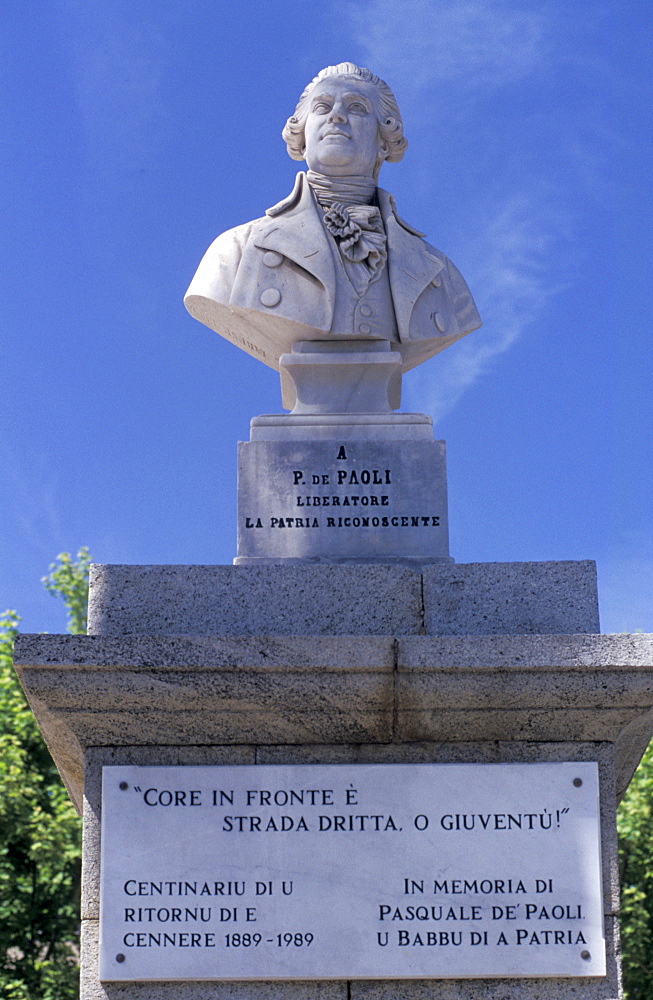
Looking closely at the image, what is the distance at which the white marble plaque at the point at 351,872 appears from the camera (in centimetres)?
515

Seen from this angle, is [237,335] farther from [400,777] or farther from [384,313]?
[400,777]

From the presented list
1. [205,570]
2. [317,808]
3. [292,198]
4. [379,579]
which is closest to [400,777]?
[317,808]

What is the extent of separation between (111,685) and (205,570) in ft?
2.12

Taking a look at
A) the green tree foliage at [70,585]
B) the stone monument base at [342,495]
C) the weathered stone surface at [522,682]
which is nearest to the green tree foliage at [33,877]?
the green tree foliage at [70,585]

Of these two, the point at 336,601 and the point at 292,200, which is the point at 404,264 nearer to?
the point at 292,200

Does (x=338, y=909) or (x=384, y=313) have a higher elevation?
(x=384, y=313)

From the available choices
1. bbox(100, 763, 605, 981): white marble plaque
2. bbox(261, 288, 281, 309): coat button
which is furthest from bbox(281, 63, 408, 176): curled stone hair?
bbox(100, 763, 605, 981): white marble plaque

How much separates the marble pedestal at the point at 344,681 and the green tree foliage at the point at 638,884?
12.2 meters

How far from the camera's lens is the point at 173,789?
5352 mm

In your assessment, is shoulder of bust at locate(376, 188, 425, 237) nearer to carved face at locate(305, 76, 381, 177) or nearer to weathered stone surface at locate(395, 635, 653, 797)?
carved face at locate(305, 76, 381, 177)

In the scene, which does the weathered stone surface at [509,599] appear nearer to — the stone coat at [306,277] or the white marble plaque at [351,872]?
the white marble plaque at [351,872]

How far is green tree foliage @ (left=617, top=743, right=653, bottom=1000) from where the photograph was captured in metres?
16.8

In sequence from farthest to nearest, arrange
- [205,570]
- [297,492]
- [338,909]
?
[297,492] → [205,570] → [338,909]

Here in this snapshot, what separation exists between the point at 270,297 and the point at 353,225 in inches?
23.1
